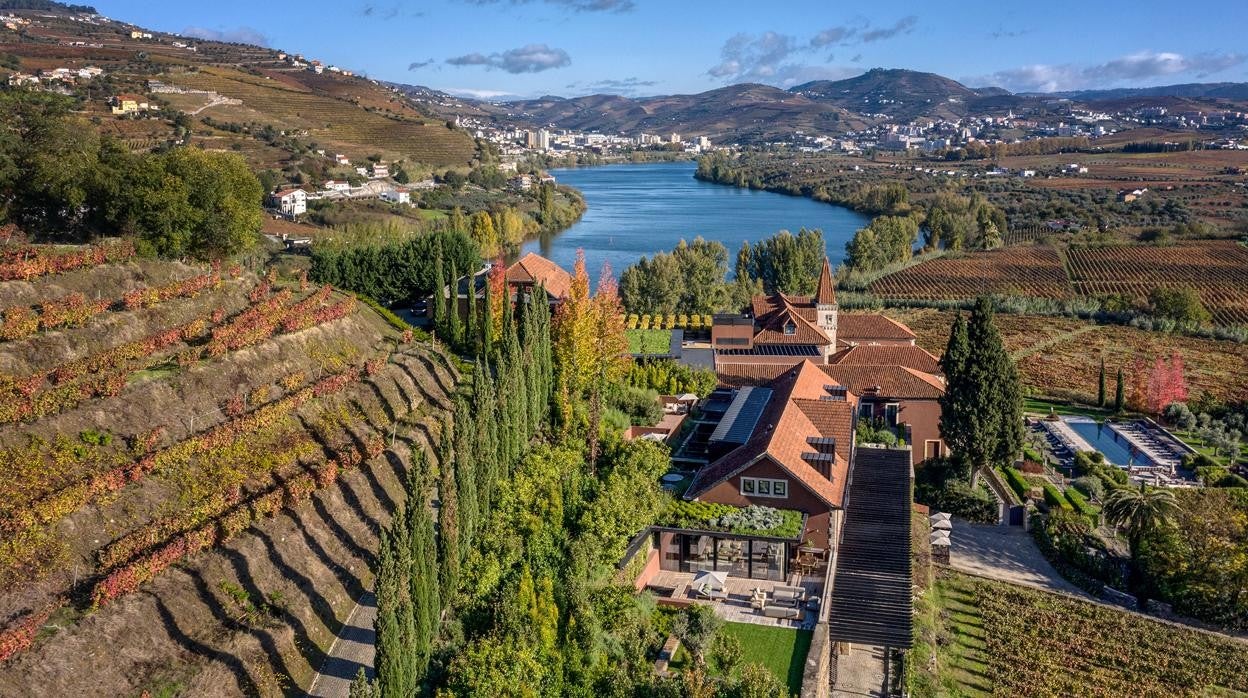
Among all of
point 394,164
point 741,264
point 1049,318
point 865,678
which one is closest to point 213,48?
point 394,164

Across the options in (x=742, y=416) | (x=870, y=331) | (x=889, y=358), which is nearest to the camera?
(x=742, y=416)

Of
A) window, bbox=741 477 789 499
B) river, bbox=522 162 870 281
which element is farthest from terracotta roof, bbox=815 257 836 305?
river, bbox=522 162 870 281

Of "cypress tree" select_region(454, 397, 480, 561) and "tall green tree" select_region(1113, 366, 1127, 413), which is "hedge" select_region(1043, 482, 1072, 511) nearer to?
"tall green tree" select_region(1113, 366, 1127, 413)

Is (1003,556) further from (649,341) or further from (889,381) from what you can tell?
(649,341)

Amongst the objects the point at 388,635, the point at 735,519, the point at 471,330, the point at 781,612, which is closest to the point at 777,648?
the point at 781,612

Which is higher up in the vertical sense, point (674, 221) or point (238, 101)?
point (238, 101)

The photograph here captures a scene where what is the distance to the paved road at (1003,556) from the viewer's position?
2502 cm

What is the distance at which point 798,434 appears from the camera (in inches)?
1028

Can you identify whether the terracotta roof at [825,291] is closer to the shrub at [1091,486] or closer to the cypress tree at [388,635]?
the shrub at [1091,486]

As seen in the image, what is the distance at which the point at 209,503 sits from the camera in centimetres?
1712

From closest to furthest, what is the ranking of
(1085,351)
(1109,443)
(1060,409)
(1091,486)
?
1. (1091,486)
2. (1109,443)
3. (1060,409)
4. (1085,351)

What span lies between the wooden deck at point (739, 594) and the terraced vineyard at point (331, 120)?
8032cm

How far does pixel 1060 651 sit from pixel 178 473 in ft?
63.5

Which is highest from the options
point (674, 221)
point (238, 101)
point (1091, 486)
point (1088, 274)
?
point (238, 101)
